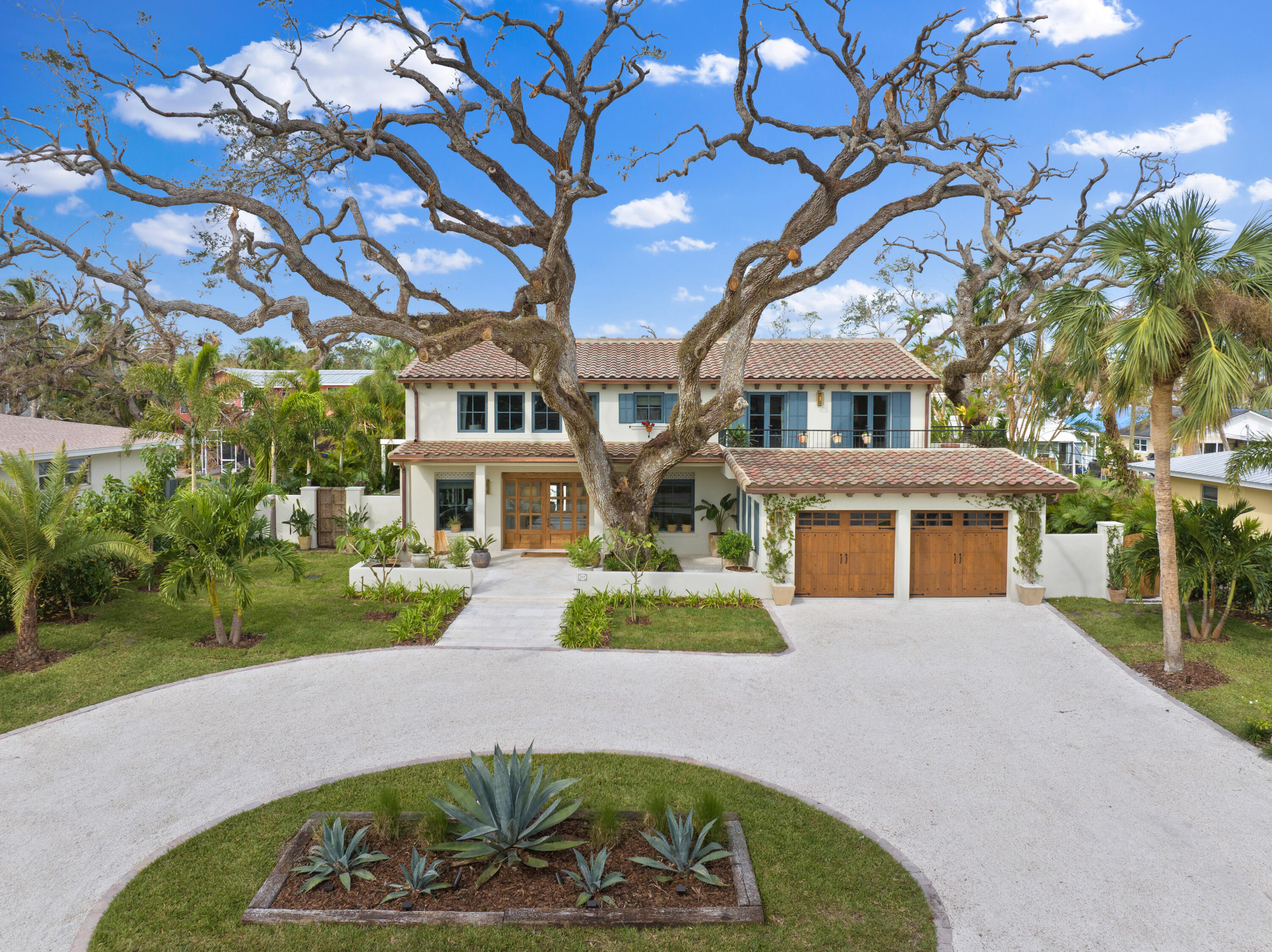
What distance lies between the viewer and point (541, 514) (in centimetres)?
2205

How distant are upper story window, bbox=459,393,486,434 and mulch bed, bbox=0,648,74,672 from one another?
39.1 ft

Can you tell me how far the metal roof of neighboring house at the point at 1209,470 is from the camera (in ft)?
51.8

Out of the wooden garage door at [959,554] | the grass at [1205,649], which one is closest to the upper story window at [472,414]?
the wooden garage door at [959,554]

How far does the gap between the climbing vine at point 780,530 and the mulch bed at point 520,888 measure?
404 inches

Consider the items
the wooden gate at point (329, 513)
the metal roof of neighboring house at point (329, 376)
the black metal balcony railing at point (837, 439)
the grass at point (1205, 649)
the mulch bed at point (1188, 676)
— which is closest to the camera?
the grass at point (1205, 649)

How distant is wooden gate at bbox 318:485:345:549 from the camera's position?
22.8 meters

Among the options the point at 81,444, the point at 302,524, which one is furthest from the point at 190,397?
the point at 302,524

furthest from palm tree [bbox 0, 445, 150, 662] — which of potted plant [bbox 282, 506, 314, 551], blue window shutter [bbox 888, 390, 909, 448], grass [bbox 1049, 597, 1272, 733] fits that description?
blue window shutter [bbox 888, 390, 909, 448]

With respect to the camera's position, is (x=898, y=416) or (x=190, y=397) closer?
(x=190, y=397)

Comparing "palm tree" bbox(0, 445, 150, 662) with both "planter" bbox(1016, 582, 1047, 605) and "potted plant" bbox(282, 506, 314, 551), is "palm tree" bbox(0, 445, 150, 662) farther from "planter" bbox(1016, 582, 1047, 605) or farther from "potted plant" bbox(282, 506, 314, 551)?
"planter" bbox(1016, 582, 1047, 605)

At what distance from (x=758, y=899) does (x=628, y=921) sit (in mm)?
1074

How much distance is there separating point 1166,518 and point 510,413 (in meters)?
16.6

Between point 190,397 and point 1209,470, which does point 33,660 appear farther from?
point 1209,470

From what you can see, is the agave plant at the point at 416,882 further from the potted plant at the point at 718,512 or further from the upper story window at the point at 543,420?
the upper story window at the point at 543,420
